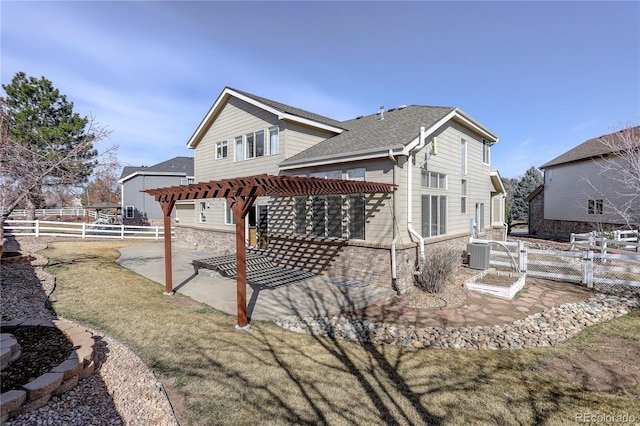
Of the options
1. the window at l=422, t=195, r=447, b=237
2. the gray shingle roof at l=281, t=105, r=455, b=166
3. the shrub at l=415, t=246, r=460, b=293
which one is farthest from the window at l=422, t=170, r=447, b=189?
the shrub at l=415, t=246, r=460, b=293

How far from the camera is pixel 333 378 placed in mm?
4410

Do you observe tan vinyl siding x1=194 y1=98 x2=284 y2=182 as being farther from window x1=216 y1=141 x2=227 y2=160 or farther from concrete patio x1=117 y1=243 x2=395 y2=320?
concrete patio x1=117 y1=243 x2=395 y2=320

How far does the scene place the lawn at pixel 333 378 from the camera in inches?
144

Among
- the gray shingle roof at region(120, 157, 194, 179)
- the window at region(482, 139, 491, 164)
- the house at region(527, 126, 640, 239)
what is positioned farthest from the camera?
the gray shingle roof at region(120, 157, 194, 179)

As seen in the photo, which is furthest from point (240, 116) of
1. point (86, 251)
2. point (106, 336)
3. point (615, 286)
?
point (615, 286)

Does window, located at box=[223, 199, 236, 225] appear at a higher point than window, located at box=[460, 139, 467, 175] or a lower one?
lower

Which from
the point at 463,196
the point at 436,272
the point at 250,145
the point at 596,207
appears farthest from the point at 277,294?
the point at 596,207

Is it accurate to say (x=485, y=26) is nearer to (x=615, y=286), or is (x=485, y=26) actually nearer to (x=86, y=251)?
(x=615, y=286)

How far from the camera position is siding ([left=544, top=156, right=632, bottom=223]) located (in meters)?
21.7

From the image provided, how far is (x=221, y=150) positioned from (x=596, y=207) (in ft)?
88.1

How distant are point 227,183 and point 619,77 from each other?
2041 centimetres

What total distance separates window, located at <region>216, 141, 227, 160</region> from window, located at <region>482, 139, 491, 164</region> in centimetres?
1352

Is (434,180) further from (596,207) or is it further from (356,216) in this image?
(596,207)

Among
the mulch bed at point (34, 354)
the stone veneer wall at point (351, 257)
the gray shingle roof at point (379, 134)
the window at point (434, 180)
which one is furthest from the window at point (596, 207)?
the mulch bed at point (34, 354)
